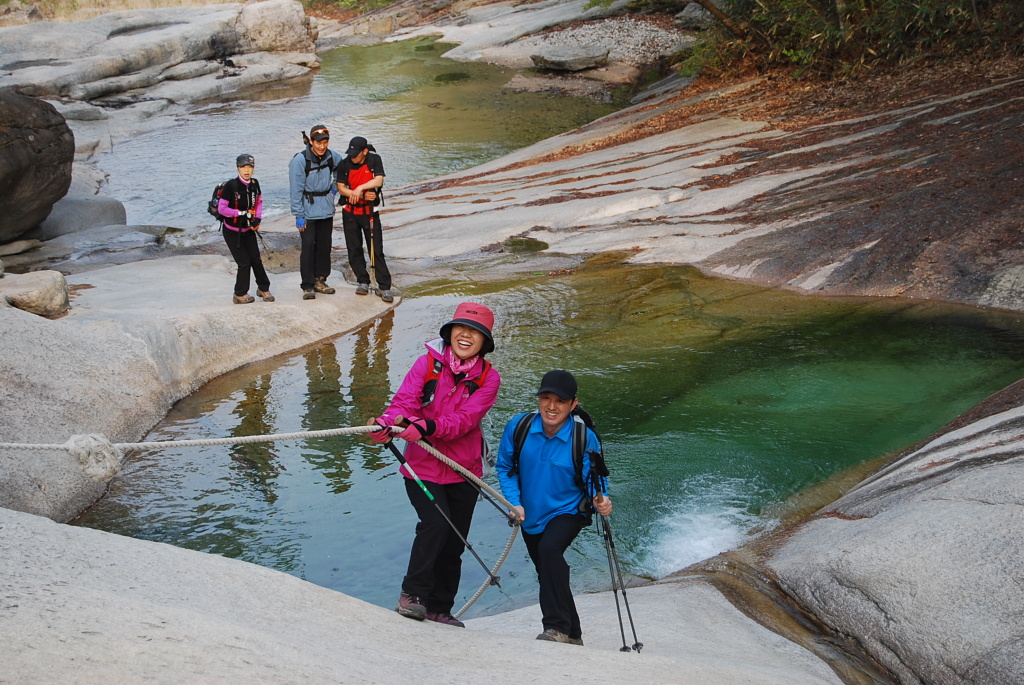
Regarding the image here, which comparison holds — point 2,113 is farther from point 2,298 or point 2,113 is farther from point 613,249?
point 613,249

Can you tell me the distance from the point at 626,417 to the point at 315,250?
169 inches

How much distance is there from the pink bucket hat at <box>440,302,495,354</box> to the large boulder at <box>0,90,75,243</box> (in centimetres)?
986

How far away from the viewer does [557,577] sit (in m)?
4.14

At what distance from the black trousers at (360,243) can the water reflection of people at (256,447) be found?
2.17 metres

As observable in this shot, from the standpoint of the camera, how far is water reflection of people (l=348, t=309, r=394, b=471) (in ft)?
26.2

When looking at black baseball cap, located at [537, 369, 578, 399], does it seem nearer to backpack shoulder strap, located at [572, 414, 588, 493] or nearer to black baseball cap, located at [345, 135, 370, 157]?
backpack shoulder strap, located at [572, 414, 588, 493]

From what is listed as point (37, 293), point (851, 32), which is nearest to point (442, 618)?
point (37, 293)

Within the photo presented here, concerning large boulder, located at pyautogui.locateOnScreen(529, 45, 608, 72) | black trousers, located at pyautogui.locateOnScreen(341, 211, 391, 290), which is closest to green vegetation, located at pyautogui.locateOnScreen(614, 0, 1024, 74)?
large boulder, located at pyautogui.locateOnScreen(529, 45, 608, 72)

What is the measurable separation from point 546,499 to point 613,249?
8369 millimetres

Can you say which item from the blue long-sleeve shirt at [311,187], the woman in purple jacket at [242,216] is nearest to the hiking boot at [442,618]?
the woman in purple jacket at [242,216]

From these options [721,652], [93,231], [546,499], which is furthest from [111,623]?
[93,231]

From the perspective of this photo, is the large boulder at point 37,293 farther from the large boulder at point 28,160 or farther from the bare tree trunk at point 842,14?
the bare tree trunk at point 842,14

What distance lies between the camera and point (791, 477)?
6.67 m

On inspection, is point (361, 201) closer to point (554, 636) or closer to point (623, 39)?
point (554, 636)
